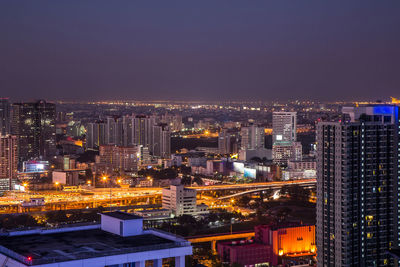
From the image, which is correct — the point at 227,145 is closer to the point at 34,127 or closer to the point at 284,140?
the point at 284,140

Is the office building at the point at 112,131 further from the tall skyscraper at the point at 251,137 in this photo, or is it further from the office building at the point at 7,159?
the office building at the point at 7,159

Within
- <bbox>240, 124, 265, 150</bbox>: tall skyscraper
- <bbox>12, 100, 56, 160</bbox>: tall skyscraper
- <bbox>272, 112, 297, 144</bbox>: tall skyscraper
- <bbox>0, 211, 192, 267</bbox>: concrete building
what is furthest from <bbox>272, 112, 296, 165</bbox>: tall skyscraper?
<bbox>0, 211, 192, 267</bbox>: concrete building

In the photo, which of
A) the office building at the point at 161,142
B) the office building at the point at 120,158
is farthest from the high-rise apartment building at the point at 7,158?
the office building at the point at 161,142

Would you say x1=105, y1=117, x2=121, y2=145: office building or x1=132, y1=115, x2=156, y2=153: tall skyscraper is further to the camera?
x1=105, y1=117, x2=121, y2=145: office building

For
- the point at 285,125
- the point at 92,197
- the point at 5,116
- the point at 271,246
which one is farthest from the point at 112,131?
the point at 271,246

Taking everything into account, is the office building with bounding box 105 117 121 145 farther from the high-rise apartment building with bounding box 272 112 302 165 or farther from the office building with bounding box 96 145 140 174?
the high-rise apartment building with bounding box 272 112 302 165

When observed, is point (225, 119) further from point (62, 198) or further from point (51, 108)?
point (62, 198)

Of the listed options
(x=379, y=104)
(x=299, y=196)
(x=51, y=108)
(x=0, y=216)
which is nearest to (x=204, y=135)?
(x=51, y=108)
